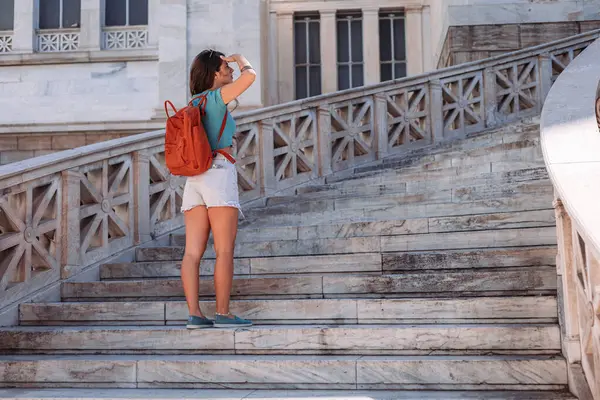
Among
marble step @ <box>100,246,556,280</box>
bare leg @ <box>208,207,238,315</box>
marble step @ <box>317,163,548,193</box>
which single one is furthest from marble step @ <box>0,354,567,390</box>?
marble step @ <box>317,163,548,193</box>

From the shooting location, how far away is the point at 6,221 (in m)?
6.35

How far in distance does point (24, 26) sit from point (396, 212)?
1167cm

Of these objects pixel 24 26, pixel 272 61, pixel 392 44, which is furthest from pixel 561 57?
pixel 24 26

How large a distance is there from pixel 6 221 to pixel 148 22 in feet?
36.2

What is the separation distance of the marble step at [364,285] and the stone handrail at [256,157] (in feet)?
2.23

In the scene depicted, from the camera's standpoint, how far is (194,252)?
523 cm

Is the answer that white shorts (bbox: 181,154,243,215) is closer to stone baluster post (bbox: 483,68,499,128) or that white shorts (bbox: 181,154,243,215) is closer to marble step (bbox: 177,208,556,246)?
marble step (bbox: 177,208,556,246)

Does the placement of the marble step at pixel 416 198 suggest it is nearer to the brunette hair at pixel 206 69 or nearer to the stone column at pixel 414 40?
the brunette hair at pixel 206 69

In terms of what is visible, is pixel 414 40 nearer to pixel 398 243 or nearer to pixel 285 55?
pixel 285 55

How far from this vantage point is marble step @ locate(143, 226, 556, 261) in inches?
241

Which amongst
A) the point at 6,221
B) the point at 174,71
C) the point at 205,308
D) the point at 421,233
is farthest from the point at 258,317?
the point at 174,71

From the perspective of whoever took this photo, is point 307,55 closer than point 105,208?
No

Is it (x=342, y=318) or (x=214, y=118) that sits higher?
(x=214, y=118)

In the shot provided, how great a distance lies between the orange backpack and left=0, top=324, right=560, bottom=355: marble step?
1.06 meters
